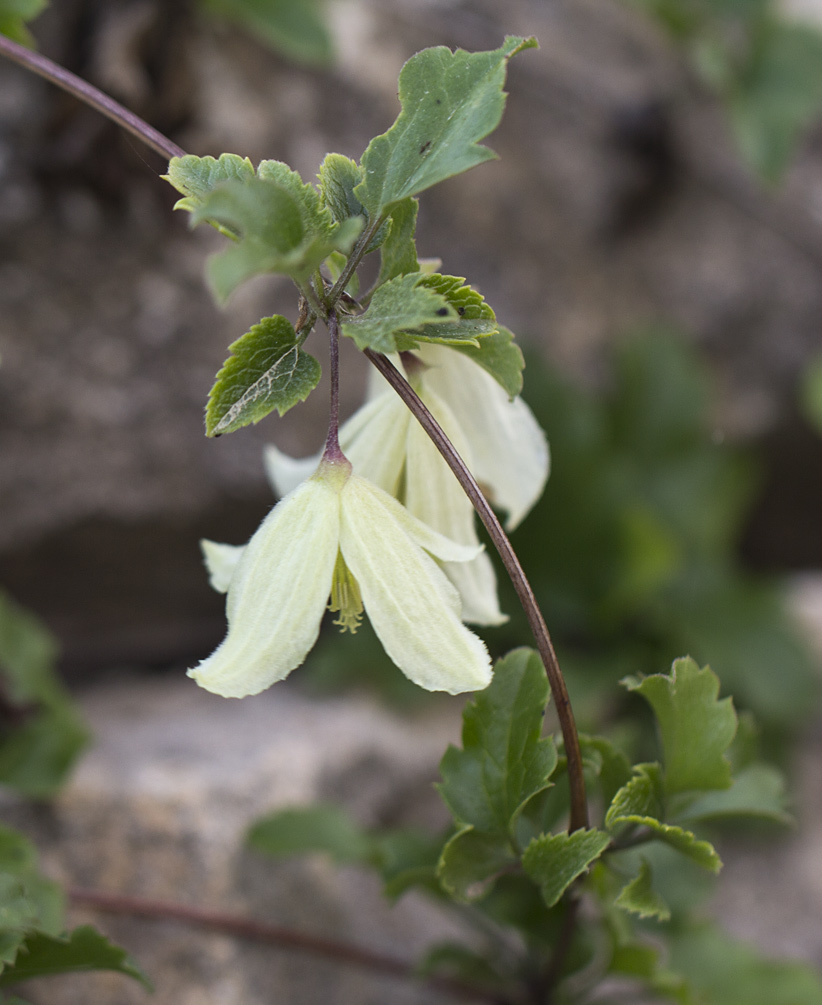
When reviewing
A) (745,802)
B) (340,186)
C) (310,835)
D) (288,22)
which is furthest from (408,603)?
(288,22)

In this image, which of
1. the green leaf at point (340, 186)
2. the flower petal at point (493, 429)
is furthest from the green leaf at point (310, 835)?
the green leaf at point (340, 186)

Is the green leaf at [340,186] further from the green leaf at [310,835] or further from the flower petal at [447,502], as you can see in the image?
the green leaf at [310,835]

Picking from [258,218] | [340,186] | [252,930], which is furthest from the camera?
[252,930]

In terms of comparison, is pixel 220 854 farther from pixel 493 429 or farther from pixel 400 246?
pixel 400 246

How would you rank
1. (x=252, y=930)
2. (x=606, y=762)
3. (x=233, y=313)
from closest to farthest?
(x=606, y=762), (x=252, y=930), (x=233, y=313)

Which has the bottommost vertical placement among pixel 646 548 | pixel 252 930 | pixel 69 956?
pixel 69 956

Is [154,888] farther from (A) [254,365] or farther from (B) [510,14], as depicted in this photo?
(B) [510,14]

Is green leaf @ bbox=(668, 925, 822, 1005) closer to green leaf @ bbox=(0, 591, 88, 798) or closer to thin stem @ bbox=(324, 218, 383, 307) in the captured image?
green leaf @ bbox=(0, 591, 88, 798)
